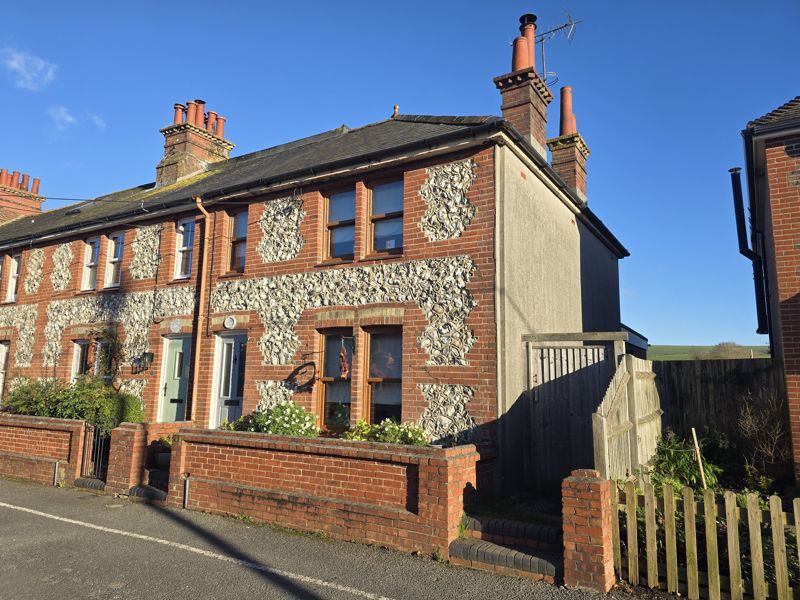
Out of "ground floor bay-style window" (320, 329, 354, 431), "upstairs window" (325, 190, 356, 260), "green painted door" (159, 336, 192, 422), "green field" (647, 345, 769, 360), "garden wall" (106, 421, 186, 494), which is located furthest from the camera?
"green field" (647, 345, 769, 360)

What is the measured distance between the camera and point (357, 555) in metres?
6.51

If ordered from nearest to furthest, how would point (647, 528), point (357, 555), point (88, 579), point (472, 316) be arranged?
point (647, 528) → point (88, 579) → point (357, 555) → point (472, 316)

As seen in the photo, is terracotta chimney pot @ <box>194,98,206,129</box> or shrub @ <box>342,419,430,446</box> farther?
terracotta chimney pot @ <box>194,98,206,129</box>

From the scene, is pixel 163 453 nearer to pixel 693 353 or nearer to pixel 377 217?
pixel 377 217

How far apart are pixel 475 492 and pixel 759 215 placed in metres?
9.91

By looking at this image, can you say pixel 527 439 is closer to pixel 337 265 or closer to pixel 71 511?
pixel 337 265

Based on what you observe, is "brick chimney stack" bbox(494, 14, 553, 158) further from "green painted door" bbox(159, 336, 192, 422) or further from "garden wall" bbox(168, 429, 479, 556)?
"green painted door" bbox(159, 336, 192, 422)

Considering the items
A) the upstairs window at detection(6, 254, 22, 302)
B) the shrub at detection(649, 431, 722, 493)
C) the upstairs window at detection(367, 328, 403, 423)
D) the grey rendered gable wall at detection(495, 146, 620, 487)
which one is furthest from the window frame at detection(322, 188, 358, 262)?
the upstairs window at detection(6, 254, 22, 302)

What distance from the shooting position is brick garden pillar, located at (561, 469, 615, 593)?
17.8 feet

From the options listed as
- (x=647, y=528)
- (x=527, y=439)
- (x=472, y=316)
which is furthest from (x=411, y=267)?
(x=647, y=528)

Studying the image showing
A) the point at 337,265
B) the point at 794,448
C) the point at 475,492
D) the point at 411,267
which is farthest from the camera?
the point at 337,265

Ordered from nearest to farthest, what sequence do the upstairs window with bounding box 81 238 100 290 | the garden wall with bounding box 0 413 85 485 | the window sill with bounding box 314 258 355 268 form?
1. the garden wall with bounding box 0 413 85 485
2. the window sill with bounding box 314 258 355 268
3. the upstairs window with bounding box 81 238 100 290

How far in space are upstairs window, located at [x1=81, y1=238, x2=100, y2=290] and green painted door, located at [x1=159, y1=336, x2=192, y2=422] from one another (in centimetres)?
402

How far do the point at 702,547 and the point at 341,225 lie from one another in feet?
26.2
